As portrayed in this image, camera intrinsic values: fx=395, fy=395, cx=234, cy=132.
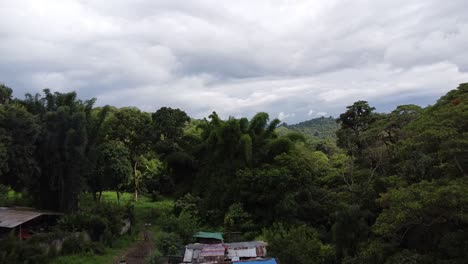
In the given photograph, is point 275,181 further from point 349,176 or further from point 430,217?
point 430,217

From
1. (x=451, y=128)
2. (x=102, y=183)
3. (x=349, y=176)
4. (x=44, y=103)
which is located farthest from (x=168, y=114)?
(x=451, y=128)

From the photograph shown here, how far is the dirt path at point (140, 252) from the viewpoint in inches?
668

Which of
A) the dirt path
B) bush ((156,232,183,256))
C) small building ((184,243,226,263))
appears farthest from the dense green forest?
bush ((156,232,183,256))

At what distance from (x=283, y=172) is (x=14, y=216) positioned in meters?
12.5

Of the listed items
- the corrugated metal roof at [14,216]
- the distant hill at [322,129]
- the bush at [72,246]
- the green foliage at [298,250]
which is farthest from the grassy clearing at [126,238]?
the distant hill at [322,129]

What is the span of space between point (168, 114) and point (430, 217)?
19987 millimetres

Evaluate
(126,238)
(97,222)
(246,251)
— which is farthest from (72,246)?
(246,251)

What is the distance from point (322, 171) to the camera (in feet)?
76.2

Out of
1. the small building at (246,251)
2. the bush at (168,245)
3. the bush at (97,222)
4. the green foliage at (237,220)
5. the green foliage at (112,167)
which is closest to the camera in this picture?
the small building at (246,251)

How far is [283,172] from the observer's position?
65.1 ft

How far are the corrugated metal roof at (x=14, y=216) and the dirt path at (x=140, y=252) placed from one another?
173 inches

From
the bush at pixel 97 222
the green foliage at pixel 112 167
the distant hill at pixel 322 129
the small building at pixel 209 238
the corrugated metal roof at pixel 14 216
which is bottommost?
the small building at pixel 209 238

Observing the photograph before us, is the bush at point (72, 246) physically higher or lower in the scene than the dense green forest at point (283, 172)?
lower

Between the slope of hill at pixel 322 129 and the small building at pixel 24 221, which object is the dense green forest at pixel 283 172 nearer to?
the small building at pixel 24 221
